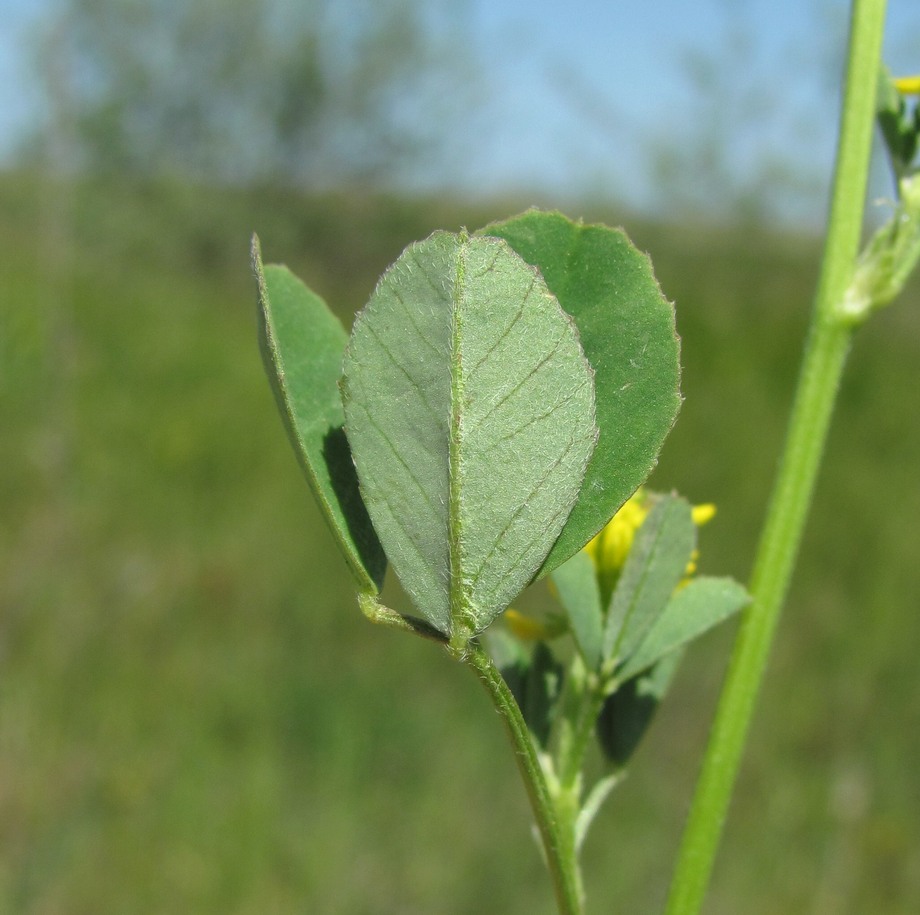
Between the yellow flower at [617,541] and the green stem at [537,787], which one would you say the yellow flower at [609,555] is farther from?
the green stem at [537,787]

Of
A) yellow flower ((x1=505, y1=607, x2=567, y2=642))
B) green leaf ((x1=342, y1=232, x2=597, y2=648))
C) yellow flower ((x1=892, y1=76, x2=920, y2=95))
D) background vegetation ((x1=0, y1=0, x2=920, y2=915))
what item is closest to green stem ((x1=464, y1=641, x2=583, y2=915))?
green leaf ((x1=342, y1=232, x2=597, y2=648))

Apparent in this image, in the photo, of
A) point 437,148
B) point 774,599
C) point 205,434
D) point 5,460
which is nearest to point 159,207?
point 437,148

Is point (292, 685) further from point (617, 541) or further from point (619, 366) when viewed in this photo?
point (619, 366)

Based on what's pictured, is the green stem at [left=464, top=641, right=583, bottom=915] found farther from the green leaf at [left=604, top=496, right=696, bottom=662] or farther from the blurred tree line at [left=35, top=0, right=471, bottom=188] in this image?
the blurred tree line at [left=35, top=0, right=471, bottom=188]

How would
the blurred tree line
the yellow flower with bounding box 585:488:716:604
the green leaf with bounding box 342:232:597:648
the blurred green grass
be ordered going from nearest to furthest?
the green leaf with bounding box 342:232:597:648, the yellow flower with bounding box 585:488:716:604, the blurred green grass, the blurred tree line

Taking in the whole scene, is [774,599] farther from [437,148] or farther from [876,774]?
[437,148]

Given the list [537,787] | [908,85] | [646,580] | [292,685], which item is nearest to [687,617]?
[646,580]

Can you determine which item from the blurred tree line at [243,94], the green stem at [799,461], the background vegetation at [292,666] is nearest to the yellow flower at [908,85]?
the green stem at [799,461]
